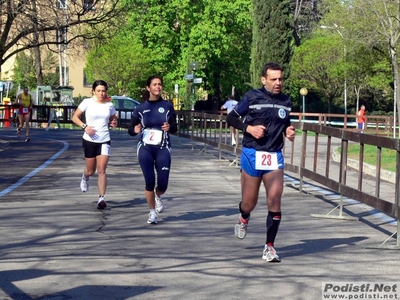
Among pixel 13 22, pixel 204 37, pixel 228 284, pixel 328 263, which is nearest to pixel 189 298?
pixel 228 284

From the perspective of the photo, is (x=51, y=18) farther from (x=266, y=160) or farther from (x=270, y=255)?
(x=270, y=255)

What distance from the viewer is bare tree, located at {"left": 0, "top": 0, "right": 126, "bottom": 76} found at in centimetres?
2603

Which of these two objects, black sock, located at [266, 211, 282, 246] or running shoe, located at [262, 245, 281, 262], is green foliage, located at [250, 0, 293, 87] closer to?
black sock, located at [266, 211, 282, 246]

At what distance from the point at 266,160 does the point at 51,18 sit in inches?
781

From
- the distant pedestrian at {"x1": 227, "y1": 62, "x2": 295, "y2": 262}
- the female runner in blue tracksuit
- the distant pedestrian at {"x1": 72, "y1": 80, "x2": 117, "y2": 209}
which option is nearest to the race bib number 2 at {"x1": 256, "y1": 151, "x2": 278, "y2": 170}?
the distant pedestrian at {"x1": 227, "y1": 62, "x2": 295, "y2": 262}

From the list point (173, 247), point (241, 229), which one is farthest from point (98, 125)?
point (241, 229)

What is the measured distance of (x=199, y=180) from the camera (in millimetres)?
17391

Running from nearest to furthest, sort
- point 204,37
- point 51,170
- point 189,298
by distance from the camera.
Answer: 1. point 189,298
2. point 51,170
3. point 204,37

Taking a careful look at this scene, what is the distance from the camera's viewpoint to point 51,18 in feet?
89.6

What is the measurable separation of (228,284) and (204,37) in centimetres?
5023

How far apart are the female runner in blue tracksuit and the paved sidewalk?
0.61 meters

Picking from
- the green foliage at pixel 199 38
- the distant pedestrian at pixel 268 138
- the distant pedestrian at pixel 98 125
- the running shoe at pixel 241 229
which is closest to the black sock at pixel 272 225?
the distant pedestrian at pixel 268 138

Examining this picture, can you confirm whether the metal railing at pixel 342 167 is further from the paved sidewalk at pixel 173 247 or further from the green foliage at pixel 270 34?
the green foliage at pixel 270 34

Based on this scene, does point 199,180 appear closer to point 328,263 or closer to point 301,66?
point 328,263
